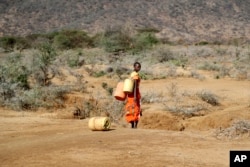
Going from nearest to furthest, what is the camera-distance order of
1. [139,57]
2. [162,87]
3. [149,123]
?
[149,123] < [162,87] < [139,57]

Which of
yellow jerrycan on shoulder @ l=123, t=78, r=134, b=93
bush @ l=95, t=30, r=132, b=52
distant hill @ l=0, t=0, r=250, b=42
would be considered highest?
distant hill @ l=0, t=0, r=250, b=42

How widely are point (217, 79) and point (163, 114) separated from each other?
8.72 meters

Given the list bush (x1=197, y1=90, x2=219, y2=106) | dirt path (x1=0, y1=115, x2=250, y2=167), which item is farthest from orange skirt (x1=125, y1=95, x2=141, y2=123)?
bush (x1=197, y1=90, x2=219, y2=106)

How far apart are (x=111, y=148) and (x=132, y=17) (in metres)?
42.3

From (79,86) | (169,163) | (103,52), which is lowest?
(169,163)

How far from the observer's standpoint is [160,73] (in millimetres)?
21531

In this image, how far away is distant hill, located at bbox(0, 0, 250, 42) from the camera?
48.6 metres

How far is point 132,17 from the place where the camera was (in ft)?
163

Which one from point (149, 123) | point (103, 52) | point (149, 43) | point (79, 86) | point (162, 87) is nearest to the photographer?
point (149, 123)

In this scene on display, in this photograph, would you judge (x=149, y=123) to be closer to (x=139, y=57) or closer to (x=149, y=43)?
(x=139, y=57)

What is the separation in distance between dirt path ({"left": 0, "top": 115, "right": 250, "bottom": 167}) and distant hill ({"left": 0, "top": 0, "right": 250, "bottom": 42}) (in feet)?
126

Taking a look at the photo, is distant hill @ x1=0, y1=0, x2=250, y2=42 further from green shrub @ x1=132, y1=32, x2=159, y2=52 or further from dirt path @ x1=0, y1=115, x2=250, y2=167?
dirt path @ x1=0, y1=115, x2=250, y2=167

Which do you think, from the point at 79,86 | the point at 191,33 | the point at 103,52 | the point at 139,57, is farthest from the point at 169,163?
the point at 191,33

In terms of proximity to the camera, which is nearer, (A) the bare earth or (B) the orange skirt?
(A) the bare earth
